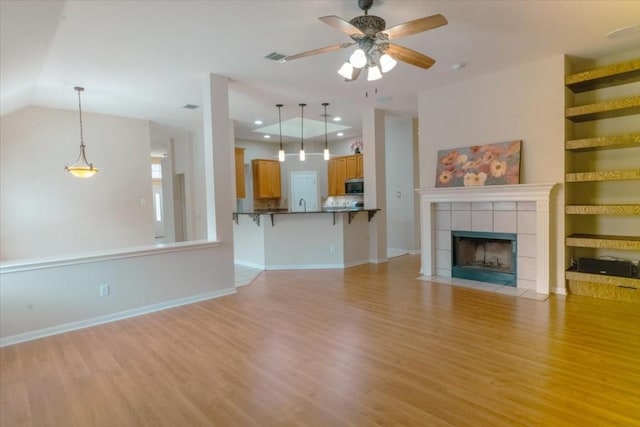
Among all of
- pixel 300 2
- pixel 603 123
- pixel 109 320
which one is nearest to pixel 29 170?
pixel 109 320

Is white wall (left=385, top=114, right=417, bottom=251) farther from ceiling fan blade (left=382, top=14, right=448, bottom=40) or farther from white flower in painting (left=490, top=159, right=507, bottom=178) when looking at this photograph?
ceiling fan blade (left=382, top=14, right=448, bottom=40)

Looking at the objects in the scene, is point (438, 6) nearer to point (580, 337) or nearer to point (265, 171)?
point (580, 337)

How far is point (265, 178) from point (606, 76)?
277 inches

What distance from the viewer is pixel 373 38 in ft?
9.34

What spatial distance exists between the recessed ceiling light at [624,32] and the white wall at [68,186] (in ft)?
23.5

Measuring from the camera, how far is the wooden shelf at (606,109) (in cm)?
390

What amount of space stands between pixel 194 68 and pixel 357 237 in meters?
3.94

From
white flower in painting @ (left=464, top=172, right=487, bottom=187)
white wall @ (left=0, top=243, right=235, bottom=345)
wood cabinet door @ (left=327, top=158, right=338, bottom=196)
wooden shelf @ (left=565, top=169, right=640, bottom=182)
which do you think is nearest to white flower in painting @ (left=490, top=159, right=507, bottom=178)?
white flower in painting @ (left=464, top=172, right=487, bottom=187)

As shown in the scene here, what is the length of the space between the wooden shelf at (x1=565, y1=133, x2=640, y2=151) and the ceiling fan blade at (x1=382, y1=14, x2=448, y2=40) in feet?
9.32

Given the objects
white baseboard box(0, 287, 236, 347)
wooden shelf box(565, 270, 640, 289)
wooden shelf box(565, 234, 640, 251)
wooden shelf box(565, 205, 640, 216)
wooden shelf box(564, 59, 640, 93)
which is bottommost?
white baseboard box(0, 287, 236, 347)

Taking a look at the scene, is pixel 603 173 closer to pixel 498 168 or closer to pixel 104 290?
pixel 498 168

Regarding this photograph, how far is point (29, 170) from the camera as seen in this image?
5453 millimetres

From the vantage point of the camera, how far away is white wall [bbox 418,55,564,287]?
14.1 ft

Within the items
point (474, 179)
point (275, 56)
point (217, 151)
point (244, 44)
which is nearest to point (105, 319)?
point (217, 151)
